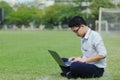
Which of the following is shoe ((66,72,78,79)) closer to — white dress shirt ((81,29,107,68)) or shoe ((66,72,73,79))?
shoe ((66,72,73,79))

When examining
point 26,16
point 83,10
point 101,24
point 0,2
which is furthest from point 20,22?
point 101,24

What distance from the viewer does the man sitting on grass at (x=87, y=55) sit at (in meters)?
8.14

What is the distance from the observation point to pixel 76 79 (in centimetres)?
838

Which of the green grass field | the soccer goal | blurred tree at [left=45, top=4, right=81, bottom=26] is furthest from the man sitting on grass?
blurred tree at [left=45, top=4, right=81, bottom=26]

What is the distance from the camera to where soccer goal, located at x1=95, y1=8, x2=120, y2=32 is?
50000 millimetres

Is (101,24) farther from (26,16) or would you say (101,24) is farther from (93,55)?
(26,16)

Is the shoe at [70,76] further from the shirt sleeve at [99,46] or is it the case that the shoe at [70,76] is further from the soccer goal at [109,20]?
the soccer goal at [109,20]

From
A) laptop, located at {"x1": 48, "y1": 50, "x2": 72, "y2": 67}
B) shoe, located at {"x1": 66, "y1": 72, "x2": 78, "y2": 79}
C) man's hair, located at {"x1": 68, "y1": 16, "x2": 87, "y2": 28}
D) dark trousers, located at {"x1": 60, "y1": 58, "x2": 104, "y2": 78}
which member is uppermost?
man's hair, located at {"x1": 68, "y1": 16, "x2": 87, "y2": 28}

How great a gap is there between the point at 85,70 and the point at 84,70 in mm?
18

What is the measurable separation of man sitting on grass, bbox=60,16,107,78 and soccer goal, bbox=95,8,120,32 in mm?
40651

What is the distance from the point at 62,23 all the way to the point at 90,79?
91.1m

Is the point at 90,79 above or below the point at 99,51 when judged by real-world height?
below

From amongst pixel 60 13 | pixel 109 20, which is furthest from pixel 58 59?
pixel 60 13

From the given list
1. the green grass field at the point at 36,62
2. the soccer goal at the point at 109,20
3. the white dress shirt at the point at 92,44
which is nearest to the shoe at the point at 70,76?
the green grass field at the point at 36,62
